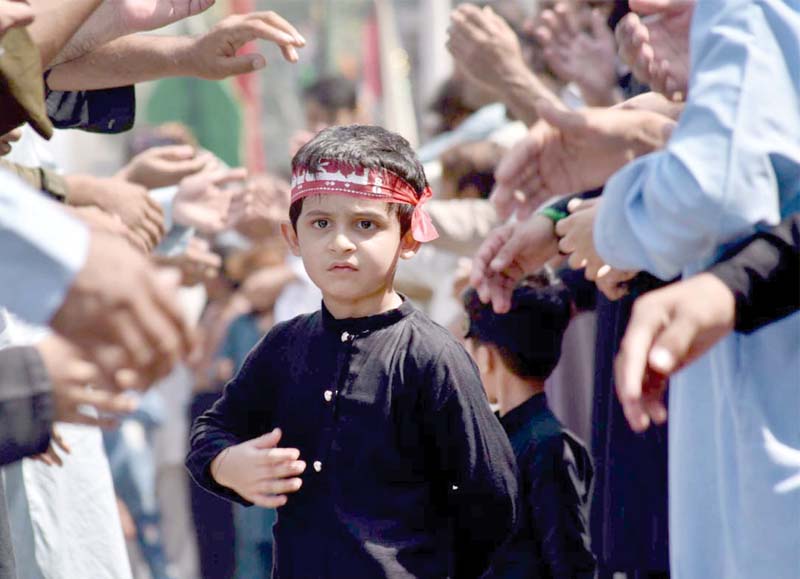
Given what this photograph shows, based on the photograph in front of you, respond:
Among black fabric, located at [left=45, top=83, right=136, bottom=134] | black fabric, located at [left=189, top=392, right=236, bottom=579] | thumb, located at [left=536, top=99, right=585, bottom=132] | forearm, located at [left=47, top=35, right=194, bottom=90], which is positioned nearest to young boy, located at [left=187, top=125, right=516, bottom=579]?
thumb, located at [left=536, top=99, right=585, bottom=132]

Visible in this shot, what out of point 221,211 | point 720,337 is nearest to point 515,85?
point 221,211

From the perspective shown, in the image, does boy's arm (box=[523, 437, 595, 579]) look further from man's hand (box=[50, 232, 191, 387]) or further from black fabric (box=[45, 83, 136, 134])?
man's hand (box=[50, 232, 191, 387])

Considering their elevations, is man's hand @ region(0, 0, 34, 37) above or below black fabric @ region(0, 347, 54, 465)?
above

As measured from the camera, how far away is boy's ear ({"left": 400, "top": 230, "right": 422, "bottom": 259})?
3.61 meters

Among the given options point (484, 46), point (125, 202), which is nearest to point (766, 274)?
point (125, 202)

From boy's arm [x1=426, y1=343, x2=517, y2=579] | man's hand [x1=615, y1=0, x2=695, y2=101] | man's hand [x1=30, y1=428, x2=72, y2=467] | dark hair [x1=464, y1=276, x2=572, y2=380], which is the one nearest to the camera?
man's hand [x1=30, y1=428, x2=72, y2=467]

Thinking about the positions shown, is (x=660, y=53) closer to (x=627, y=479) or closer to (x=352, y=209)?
(x=352, y=209)

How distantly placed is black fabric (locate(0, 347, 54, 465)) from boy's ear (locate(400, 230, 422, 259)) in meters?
1.25

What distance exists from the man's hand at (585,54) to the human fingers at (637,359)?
2.72m

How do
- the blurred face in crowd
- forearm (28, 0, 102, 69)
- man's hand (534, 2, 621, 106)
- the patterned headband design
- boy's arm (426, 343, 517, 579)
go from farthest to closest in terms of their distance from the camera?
the blurred face in crowd → man's hand (534, 2, 621, 106) → the patterned headband design → boy's arm (426, 343, 517, 579) → forearm (28, 0, 102, 69)

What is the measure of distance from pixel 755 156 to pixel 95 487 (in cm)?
241

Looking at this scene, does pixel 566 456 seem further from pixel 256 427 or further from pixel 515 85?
pixel 515 85

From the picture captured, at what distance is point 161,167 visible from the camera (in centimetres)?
506

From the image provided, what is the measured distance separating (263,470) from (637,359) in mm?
1039
